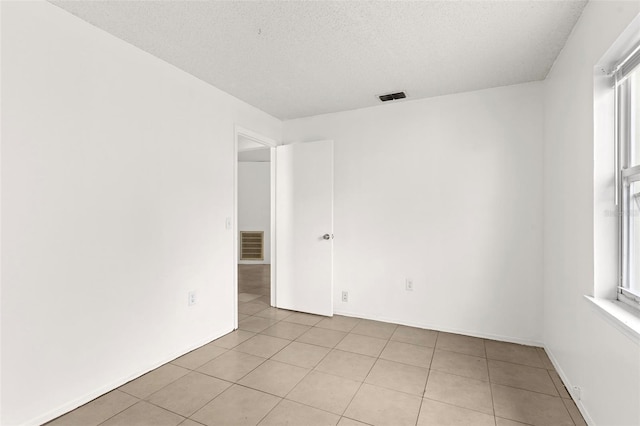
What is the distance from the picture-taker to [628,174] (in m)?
1.62

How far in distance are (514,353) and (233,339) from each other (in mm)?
2584

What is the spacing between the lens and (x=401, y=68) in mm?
2672

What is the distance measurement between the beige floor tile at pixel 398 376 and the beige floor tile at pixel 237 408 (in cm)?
76

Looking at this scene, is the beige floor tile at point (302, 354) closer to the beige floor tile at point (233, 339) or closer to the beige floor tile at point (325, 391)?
the beige floor tile at point (325, 391)

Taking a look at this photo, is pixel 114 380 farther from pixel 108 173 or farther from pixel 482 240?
pixel 482 240

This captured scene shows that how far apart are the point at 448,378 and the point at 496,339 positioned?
1.03 m

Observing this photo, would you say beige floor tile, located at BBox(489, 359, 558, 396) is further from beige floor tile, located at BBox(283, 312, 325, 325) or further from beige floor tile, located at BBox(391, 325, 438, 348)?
beige floor tile, located at BBox(283, 312, 325, 325)

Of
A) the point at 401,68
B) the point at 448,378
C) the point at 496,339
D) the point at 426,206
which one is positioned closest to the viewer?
the point at 448,378

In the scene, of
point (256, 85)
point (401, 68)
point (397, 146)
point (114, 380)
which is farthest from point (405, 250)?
point (114, 380)

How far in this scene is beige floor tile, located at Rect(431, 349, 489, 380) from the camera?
2406 mm

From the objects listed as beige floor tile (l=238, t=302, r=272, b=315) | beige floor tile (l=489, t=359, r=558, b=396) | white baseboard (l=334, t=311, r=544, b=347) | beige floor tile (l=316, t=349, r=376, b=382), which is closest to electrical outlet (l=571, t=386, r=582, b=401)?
beige floor tile (l=489, t=359, r=558, b=396)

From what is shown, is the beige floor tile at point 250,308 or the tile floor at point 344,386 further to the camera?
the beige floor tile at point 250,308

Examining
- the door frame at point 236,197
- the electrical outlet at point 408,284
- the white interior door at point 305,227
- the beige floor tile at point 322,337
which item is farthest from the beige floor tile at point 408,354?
the door frame at point 236,197

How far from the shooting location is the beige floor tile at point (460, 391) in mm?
2012
